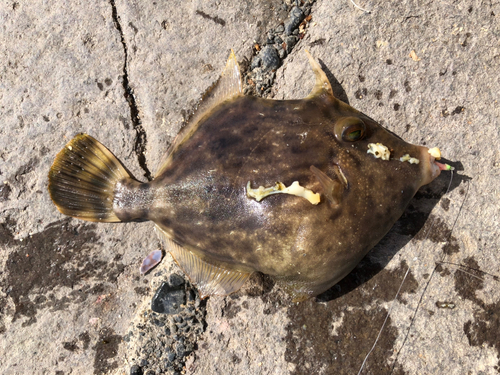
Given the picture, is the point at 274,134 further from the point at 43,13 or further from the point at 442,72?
the point at 43,13

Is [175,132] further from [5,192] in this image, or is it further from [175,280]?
[5,192]

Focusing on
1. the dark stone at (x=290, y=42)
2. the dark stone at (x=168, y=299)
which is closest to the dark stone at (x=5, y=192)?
the dark stone at (x=168, y=299)

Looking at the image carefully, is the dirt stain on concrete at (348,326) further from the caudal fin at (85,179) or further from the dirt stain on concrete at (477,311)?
the caudal fin at (85,179)

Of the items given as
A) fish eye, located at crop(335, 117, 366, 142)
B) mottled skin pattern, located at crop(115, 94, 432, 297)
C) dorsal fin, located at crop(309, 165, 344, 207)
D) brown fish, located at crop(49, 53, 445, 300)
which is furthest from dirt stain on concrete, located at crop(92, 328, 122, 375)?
fish eye, located at crop(335, 117, 366, 142)

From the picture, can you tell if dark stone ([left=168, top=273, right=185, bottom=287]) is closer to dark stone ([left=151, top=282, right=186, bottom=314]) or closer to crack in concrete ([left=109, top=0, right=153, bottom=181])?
dark stone ([left=151, top=282, right=186, bottom=314])

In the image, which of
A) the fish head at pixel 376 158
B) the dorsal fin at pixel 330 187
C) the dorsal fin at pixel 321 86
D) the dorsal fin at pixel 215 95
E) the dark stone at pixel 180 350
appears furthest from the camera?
the dark stone at pixel 180 350

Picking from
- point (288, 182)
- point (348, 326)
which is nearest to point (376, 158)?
point (288, 182)
